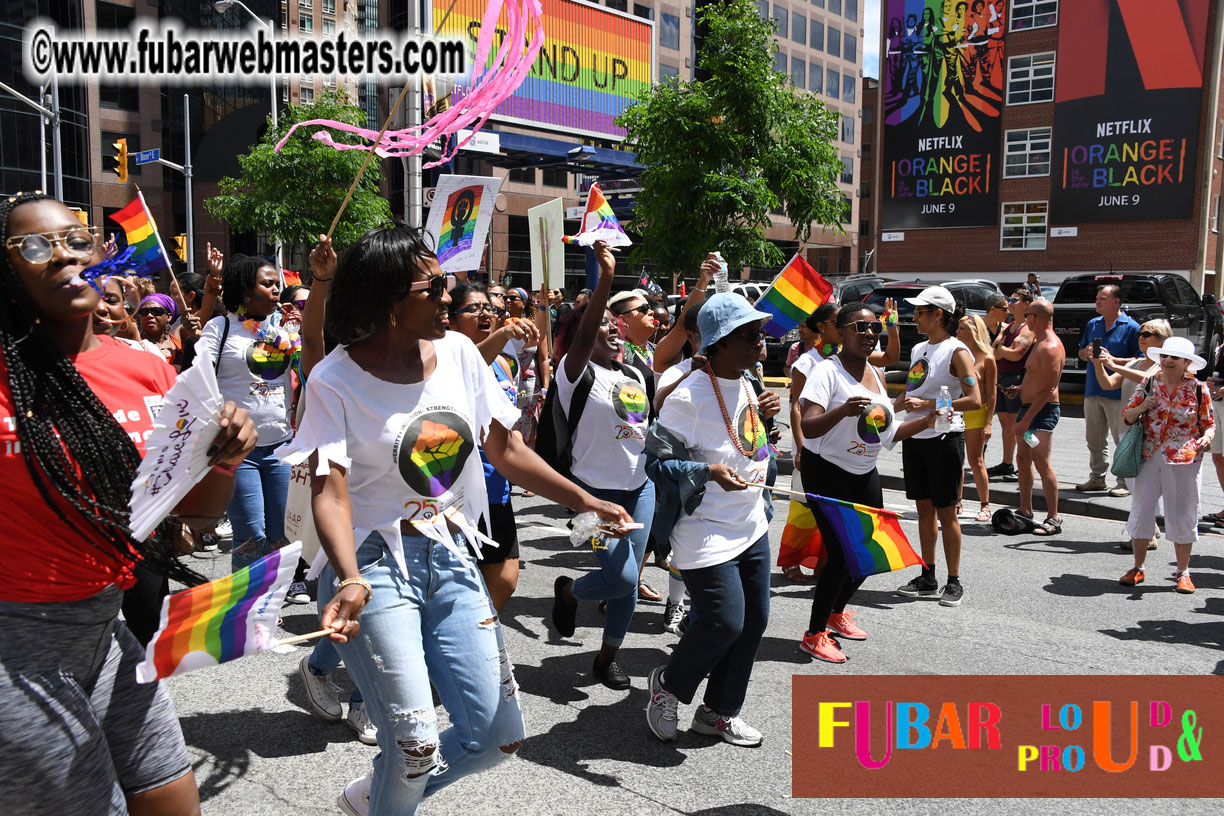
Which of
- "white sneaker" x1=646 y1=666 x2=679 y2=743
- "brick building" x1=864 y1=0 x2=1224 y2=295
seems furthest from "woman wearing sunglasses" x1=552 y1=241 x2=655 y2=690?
"brick building" x1=864 y1=0 x2=1224 y2=295

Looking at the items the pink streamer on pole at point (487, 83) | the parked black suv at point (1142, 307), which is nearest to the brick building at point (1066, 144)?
the parked black suv at point (1142, 307)

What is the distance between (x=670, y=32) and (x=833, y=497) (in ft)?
192

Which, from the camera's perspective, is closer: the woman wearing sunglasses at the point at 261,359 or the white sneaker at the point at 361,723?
the white sneaker at the point at 361,723

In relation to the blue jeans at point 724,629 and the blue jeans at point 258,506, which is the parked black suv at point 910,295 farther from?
the blue jeans at point 724,629

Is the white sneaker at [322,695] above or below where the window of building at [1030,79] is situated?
below

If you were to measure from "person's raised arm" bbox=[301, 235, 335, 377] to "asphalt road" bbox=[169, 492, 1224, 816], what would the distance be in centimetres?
130

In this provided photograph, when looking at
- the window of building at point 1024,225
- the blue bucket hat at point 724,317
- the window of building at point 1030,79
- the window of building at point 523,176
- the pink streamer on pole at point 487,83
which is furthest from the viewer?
the window of building at point 523,176

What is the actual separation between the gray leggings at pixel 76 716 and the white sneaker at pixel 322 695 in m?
2.10

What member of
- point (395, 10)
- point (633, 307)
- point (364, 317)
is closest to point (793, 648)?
point (633, 307)

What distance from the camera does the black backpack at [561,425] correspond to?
5.22 m

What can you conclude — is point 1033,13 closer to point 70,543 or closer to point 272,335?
point 272,335

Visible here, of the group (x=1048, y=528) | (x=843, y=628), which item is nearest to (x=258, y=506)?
(x=843, y=628)

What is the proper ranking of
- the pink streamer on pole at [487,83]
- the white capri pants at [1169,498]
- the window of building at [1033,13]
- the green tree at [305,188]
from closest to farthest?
the pink streamer on pole at [487,83], the white capri pants at [1169,498], the green tree at [305,188], the window of building at [1033,13]

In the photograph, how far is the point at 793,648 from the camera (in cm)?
560
